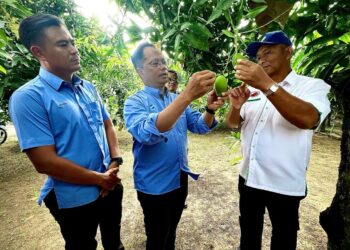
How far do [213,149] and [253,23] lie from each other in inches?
223

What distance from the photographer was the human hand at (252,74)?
1.13 meters

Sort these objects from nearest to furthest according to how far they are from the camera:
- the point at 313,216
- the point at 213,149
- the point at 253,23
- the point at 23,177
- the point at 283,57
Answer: the point at 253,23
the point at 283,57
the point at 313,216
the point at 23,177
the point at 213,149

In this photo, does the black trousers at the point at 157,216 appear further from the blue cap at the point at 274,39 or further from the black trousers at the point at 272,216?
the blue cap at the point at 274,39

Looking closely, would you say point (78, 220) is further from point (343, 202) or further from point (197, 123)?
point (343, 202)

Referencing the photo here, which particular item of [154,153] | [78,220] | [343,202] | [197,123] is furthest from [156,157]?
[343,202]

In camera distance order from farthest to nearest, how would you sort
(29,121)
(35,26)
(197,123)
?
1. (197,123)
2. (35,26)
3. (29,121)

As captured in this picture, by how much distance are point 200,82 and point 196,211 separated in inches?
99.8

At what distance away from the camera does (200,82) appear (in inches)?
46.3

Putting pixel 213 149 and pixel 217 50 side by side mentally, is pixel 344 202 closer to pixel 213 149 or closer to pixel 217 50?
pixel 217 50

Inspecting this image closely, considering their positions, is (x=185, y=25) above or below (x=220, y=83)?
above

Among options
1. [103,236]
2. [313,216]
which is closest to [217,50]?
[103,236]

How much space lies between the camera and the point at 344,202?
167cm

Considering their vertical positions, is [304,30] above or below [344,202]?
above

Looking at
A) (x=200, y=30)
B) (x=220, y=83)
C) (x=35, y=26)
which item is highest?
(x=200, y=30)
